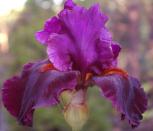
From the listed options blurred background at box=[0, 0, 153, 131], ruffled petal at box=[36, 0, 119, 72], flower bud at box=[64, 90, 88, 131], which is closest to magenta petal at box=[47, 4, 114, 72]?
ruffled petal at box=[36, 0, 119, 72]

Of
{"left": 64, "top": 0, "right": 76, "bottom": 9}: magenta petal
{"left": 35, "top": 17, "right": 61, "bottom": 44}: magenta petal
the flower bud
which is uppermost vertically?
{"left": 64, "top": 0, "right": 76, "bottom": 9}: magenta petal

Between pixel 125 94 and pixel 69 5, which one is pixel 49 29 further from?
pixel 125 94

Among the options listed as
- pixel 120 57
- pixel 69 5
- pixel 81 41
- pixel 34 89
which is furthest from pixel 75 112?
pixel 120 57

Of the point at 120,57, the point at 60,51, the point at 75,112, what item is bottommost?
the point at 120,57

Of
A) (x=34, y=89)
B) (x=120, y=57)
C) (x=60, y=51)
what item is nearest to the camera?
(x=34, y=89)

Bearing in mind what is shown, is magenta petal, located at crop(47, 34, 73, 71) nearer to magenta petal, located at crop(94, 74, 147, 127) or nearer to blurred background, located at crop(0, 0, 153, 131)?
magenta petal, located at crop(94, 74, 147, 127)

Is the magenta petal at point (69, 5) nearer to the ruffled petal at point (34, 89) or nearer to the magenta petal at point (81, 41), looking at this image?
the magenta petal at point (81, 41)

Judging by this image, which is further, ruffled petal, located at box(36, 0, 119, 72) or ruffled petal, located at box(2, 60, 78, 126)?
ruffled petal, located at box(36, 0, 119, 72)
